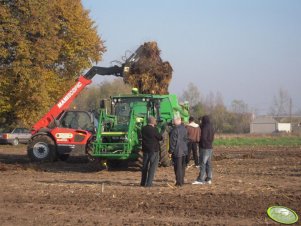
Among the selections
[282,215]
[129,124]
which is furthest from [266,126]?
[282,215]

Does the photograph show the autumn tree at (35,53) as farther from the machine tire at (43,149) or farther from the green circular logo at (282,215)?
the green circular logo at (282,215)

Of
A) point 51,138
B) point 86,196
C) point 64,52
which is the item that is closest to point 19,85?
point 64,52

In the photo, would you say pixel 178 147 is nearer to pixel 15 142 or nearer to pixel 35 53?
pixel 35 53

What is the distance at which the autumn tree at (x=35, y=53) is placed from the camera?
34.3m

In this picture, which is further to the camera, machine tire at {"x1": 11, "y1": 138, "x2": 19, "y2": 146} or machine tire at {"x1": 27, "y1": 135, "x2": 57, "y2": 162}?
machine tire at {"x1": 11, "y1": 138, "x2": 19, "y2": 146}

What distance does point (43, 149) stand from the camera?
22391 mm

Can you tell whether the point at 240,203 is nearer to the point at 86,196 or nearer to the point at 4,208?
the point at 86,196

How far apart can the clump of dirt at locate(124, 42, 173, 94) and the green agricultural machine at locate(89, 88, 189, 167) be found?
3.19ft

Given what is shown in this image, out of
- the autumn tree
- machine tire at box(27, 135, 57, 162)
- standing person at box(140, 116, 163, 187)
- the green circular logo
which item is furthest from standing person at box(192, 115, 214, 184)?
the autumn tree

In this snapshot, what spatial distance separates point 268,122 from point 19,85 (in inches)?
3367

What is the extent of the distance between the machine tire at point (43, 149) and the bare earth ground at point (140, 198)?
344cm

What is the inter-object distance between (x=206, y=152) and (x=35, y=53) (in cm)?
2226

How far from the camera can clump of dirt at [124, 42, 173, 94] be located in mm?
21578

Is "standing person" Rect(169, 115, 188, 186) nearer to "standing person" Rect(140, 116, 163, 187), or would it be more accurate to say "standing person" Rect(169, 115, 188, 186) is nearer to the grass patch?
"standing person" Rect(140, 116, 163, 187)
